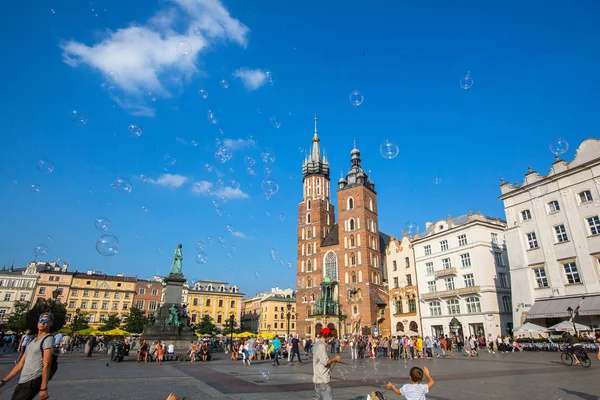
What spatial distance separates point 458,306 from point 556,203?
1841 centimetres

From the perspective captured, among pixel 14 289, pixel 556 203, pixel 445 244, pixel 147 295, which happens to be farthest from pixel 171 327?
pixel 14 289

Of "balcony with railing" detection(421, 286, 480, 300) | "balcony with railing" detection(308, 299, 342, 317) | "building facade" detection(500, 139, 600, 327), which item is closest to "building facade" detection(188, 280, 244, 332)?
"balcony with railing" detection(308, 299, 342, 317)

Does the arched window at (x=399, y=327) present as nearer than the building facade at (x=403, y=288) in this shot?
No

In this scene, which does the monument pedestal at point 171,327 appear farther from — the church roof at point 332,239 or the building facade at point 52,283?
the building facade at point 52,283

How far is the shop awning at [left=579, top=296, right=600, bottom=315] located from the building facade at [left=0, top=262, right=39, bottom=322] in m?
93.7

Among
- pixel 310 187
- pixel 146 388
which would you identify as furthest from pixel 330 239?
pixel 146 388

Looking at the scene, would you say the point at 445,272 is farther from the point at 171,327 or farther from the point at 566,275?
the point at 171,327

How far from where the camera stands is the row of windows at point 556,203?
29.8 metres

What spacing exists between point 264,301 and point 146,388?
94.5 meters

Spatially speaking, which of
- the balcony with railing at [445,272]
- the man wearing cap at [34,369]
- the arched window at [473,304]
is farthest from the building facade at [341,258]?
the man wearing cap at [34,369]

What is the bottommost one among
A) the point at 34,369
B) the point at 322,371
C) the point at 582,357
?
the point at 582,357

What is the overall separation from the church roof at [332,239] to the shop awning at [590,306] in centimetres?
4862

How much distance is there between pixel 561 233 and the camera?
31.3 meters

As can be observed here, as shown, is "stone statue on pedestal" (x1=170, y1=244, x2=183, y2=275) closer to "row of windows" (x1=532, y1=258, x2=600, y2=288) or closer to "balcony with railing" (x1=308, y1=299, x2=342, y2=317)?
"row of windows" (x1=532, y1=258, x2=600, y2=288)
